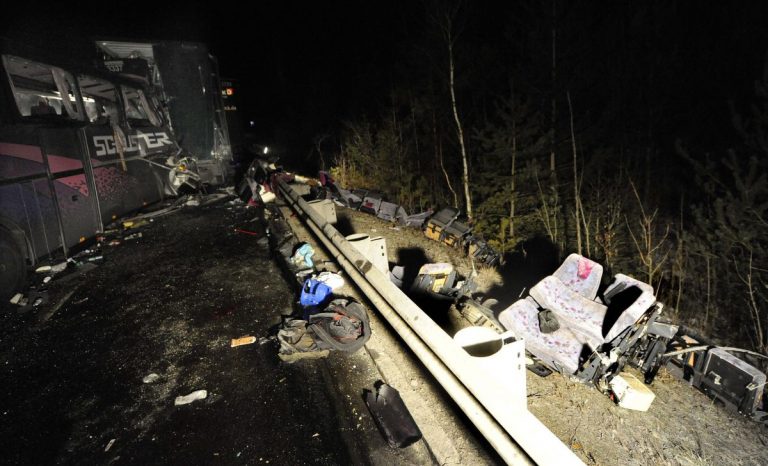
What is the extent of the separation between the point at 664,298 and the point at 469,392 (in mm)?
9713

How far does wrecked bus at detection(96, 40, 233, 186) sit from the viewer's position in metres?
10.8

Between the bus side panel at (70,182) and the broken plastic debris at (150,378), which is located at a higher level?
the bus side panel at (70,182)

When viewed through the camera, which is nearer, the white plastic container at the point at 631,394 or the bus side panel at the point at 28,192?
the white plastic container at the point at 631,394

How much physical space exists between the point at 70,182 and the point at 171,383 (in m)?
5.74

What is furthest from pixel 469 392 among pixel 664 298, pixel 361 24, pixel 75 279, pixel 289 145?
pixel 361 24

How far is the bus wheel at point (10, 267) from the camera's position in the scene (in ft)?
15.8

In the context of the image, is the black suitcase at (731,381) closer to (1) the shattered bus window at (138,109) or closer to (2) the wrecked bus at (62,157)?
(2) the wrecked bus at (62,157)

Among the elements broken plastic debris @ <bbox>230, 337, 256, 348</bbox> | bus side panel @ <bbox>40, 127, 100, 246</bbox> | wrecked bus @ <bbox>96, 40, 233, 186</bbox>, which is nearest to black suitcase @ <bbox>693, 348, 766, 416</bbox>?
broken plastic debris @ <bbox>230, 337, 256, 348</bbox>

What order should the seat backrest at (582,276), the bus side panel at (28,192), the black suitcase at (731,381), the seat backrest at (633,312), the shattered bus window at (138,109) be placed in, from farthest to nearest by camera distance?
the shattered bus window at (138,109), the bus side panel at (28,192), the seat backrest at (582,276), the black suitcase at (731,381), the seat backrest at (633,312)

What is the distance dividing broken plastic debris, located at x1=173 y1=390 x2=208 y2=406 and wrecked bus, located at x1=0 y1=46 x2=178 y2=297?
3.97m

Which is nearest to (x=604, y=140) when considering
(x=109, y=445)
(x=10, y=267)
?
(x=109, y=445)

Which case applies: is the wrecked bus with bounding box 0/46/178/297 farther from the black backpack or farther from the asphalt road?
the black backpack

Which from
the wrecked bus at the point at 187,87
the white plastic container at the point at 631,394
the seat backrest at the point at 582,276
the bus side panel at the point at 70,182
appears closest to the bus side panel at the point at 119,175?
the bus side panel at the point at 70,182

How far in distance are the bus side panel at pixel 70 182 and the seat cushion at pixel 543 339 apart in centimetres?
762
